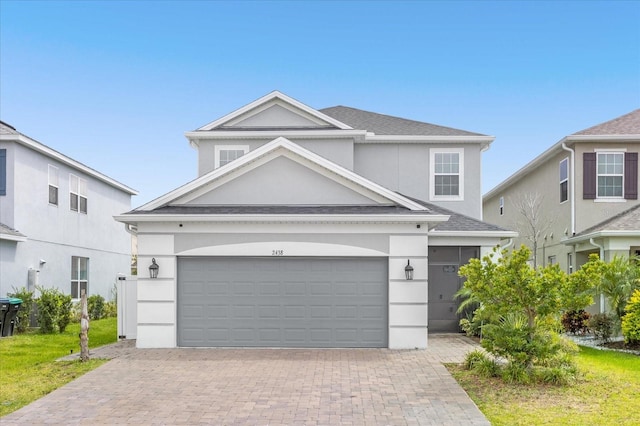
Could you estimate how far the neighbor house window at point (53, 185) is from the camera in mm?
20391

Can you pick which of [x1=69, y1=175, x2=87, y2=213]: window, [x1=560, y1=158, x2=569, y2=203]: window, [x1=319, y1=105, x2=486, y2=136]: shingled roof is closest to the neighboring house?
[x1=69, y1=175, x2=87, y2=213]: window

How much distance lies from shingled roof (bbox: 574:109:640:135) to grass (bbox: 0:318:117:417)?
52.3 feet

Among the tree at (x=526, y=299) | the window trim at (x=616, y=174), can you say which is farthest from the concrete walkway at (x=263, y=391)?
the window trim at (x=616, y=174)

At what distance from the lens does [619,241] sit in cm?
1633

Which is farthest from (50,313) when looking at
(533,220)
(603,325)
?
(533,220)

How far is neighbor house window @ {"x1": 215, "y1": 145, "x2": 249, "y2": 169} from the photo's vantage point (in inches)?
701

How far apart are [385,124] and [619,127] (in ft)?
25.2

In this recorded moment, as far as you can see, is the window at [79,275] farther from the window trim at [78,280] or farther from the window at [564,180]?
the window at [564,180]

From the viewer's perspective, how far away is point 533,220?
73.6 ft

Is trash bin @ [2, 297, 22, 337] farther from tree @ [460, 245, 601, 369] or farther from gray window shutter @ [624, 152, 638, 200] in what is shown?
gray window shutter @ [624, 152, 638, 200]

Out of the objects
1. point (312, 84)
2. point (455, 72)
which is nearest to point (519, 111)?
point (455, 72)

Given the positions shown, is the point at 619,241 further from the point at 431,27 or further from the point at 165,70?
the point at 165,70

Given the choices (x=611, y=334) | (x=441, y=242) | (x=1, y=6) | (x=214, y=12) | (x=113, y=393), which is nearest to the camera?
(x=113, y=393)

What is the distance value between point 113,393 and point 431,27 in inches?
727
